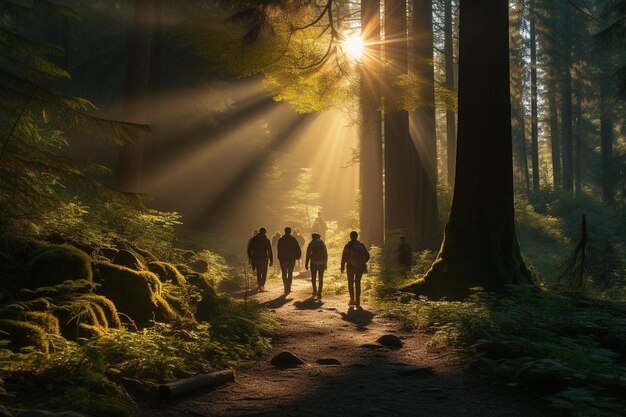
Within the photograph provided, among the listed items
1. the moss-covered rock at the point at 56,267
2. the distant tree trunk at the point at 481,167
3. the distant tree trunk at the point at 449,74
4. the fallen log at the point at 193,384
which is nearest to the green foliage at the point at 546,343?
the distant tree trunk at the point at 481,167

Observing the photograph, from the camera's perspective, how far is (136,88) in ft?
45.8

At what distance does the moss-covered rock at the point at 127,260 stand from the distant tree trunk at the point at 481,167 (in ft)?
18.2

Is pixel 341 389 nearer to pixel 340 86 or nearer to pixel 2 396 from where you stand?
pixel 2 396

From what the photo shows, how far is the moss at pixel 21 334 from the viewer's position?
17.5ft

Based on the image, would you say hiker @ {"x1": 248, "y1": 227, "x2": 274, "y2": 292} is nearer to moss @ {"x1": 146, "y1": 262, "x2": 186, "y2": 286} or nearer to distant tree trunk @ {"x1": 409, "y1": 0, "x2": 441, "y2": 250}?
distant tree trunk @ {"x1": 409, "y1": 0, "x2": 441, "y2": 250}

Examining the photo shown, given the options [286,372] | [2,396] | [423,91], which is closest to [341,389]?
[286,372]

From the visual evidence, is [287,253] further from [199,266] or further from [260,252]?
[199,266]

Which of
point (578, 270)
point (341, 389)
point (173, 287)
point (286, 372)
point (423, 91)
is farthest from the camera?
point (423, 91)

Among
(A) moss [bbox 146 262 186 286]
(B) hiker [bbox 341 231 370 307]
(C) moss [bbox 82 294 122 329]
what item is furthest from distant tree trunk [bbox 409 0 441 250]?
(C) moss [bbox 82 294 122 329]

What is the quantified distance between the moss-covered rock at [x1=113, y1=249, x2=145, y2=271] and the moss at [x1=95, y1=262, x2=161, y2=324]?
44 centimetres

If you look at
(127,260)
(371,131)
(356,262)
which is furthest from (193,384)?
(371,131)

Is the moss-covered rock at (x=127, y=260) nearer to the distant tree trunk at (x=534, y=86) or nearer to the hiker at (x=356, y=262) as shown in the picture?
the hiker at (x=356, y=262)

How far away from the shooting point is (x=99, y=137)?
7.49 metres

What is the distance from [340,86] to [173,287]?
8519mm
